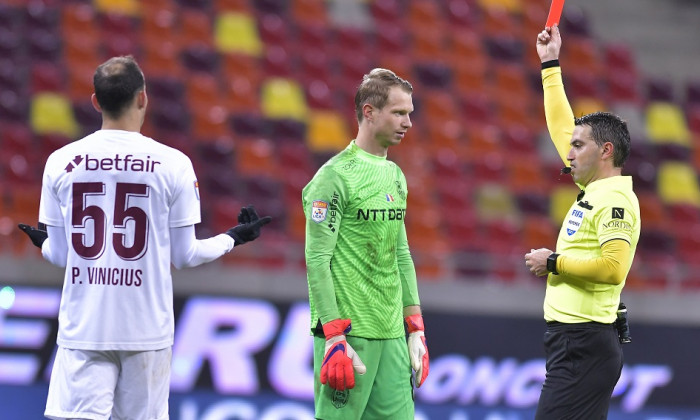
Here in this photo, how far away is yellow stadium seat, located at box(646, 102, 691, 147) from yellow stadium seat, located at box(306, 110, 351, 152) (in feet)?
14.4

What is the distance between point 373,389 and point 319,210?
0.83m

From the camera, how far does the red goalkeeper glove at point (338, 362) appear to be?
4328 millimetres

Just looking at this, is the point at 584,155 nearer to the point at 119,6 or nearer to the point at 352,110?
the point at 352,110

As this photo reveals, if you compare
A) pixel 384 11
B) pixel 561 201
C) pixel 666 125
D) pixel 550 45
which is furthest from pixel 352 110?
pixel 550 45

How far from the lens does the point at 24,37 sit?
1138 cm

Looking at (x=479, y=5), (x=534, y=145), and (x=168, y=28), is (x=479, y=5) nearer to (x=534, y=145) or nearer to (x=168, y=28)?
(x=534, y=145)

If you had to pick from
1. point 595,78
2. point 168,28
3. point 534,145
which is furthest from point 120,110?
point 595,78

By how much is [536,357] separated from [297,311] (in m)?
1.97

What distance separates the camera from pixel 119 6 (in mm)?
12320

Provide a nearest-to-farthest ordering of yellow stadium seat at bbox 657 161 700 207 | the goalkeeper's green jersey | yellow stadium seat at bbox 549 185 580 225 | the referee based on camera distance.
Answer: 1. the goalkeeper's green jersey
2. the referee
3. yellow stadium seat at bbox 549 185 580 225
4. yellow stadium seat at bbox 657 161 700 207

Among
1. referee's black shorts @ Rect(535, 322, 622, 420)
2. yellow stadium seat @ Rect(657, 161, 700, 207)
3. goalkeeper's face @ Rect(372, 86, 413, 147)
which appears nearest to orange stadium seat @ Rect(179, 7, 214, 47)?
yellow stadium seat @ Rect(657, 161, 700, 207)

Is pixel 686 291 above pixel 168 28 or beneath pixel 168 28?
beneath

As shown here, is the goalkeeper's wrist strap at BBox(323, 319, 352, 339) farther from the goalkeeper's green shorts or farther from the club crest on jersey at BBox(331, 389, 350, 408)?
the club crest on jersey at BBox(331, 389, 350, 408)

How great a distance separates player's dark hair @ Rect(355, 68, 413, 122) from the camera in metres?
4.57
